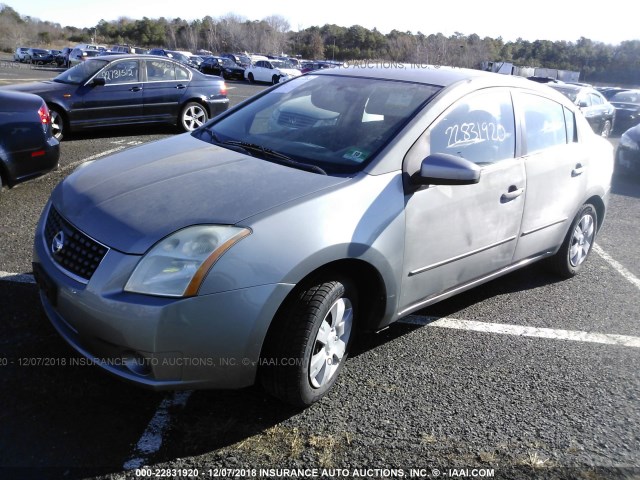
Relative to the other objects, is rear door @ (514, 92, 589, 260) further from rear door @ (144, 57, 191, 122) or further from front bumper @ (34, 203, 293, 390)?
rear door @ (144, 57, 191, 122)

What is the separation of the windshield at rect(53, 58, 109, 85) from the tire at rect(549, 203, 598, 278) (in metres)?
8.18

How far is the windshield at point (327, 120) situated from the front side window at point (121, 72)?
6.69m

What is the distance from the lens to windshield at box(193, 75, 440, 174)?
3.15m

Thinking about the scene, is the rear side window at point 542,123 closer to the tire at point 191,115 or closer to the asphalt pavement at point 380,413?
the asphalt pavement at point 380,413

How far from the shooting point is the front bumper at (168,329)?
2.30 meters

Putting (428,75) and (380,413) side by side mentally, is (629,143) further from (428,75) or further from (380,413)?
(380,413)

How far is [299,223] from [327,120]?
1.16 metres

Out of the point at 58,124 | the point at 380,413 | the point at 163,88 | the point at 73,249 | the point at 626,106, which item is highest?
the point at 163,88

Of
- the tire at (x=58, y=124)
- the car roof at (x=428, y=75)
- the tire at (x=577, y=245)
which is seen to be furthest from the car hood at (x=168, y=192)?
the tire at (x=58, y=124)

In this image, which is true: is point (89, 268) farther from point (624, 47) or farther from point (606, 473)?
point (624, 47)

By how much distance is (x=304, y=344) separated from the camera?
2.57m

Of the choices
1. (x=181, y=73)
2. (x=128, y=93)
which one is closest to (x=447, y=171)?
→ (x=128, y=93)

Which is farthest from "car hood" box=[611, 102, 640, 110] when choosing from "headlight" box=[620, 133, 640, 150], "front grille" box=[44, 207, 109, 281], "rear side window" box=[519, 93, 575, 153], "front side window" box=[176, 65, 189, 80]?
"front grille" box=[44, 207, 109, 281]

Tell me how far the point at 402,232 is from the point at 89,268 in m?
1.54
